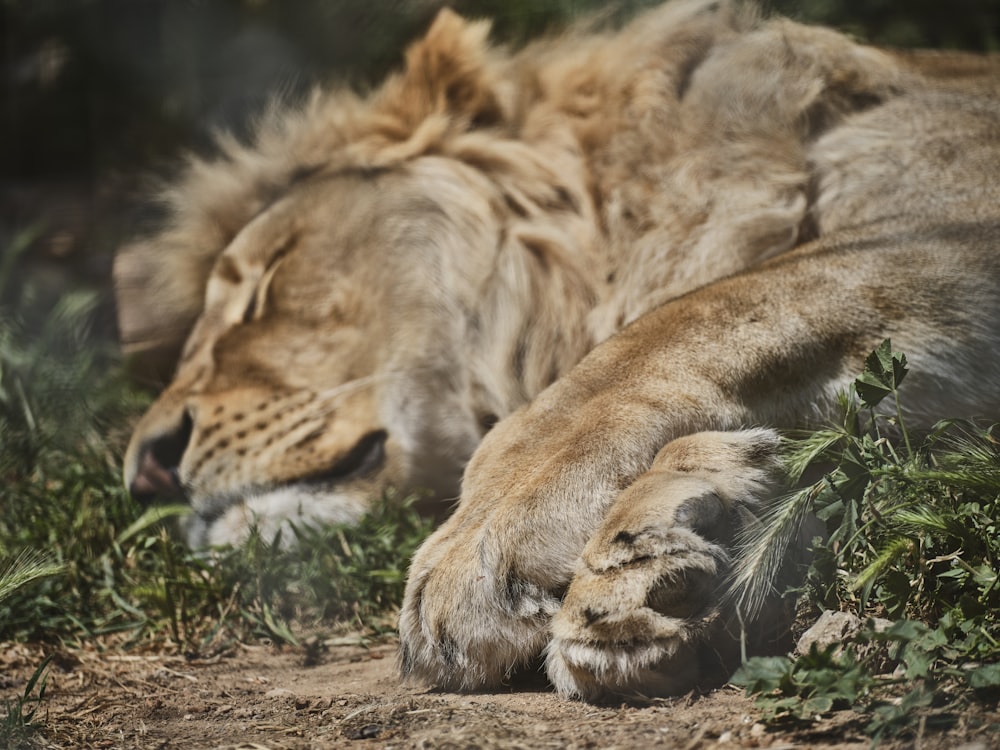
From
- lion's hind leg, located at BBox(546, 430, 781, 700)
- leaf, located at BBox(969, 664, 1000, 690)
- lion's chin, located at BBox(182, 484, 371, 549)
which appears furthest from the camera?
lion's chin, located at BBox(182, 484, 371, 549)

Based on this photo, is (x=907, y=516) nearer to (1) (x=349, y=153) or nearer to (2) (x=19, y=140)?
(1) (x=349, y=153)

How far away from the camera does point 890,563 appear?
1.55m

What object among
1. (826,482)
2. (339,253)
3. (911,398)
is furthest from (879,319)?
(339,253)

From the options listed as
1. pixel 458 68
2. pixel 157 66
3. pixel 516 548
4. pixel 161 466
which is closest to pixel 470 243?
pixel 458 68

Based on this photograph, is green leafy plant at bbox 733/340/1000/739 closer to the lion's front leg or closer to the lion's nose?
the lion's front leg

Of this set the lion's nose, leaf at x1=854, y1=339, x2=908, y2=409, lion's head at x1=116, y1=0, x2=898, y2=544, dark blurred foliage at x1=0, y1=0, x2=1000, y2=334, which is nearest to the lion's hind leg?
leaf at x1=854, y1=339, x2=908, y2=409

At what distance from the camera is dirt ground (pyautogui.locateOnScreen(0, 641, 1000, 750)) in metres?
1.35

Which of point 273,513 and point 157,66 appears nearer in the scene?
point 273,513

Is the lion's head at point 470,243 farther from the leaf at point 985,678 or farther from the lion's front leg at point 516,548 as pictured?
the leaf at point 985,678

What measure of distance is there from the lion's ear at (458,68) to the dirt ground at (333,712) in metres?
1.44

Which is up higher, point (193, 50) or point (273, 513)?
point (193, 50)

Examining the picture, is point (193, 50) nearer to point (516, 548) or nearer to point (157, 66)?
point (157, 66)

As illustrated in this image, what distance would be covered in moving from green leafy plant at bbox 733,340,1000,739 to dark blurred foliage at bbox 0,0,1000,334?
4.83 ft

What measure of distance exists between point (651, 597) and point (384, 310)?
52.1 inches
